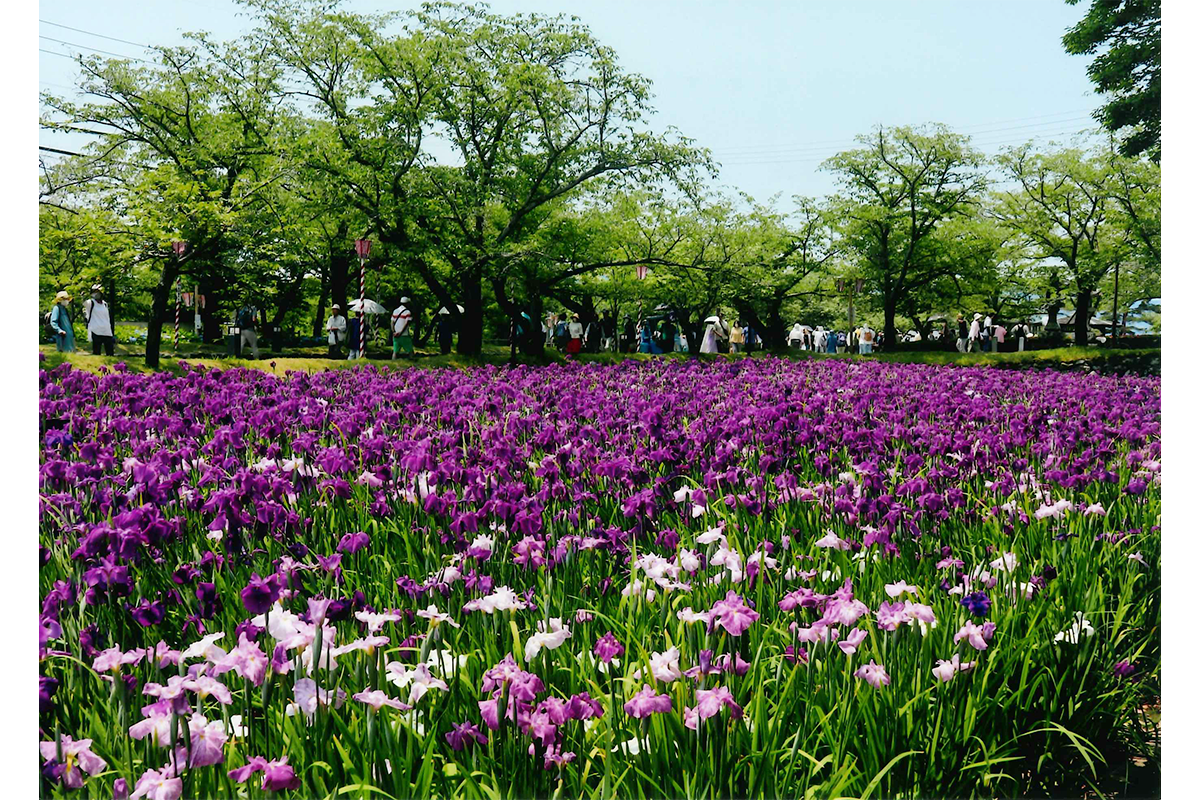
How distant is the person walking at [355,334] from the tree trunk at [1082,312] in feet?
86.0

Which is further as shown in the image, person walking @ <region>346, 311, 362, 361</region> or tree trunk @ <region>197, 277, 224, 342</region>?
tree trunk @ <region>197, 277, 224, 342</region>

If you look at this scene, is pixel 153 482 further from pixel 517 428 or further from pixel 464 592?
pixel 517 428

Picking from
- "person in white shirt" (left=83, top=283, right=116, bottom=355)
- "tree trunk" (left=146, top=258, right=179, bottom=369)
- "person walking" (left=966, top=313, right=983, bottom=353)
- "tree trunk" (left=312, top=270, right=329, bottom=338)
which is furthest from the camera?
"person walking" (left=966, top=313, right=983, bottom=353)

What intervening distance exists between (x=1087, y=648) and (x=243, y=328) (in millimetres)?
29594

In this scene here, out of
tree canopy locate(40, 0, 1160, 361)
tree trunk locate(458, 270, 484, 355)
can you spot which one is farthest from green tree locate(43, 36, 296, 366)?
tree trunk locate(458, 270, 484, 355)

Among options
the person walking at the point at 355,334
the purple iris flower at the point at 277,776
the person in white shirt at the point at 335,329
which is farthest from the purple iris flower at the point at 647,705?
the person in white shirt at the point at 335,329

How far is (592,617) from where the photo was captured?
9.11 ft

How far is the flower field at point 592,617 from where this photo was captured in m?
2.07

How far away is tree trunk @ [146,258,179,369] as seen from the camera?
1336cm

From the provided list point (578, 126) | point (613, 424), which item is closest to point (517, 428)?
point (613, 424)

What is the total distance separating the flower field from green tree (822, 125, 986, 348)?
30.4m

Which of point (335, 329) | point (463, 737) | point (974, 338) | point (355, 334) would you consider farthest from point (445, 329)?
point (463, 737)

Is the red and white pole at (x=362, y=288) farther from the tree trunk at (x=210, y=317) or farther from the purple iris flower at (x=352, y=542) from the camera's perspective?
the purple iris flower at (x=352, y=542)

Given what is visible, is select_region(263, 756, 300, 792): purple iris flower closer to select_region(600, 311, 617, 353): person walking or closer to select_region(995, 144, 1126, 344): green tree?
select_region(995, 144, 1126, 344): green tree
